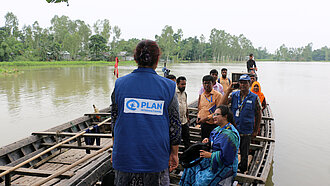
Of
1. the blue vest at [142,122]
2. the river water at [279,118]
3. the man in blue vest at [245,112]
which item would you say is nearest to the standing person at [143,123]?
the blue vest at [142,122]

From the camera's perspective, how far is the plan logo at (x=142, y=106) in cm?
145

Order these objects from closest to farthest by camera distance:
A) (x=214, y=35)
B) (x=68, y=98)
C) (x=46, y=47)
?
(x=68, y=98) < (x=46, y=47) < (x=214, y=35)

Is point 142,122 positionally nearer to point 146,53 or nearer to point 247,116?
point 146,53

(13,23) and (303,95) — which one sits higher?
(13,23)

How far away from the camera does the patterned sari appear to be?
7.07 feet

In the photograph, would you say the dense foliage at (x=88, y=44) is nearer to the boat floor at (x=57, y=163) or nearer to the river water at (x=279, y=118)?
the river water at (x=279, y=118)

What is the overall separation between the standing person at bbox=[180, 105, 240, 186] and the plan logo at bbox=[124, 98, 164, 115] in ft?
3.18

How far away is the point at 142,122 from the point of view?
1.46 metres

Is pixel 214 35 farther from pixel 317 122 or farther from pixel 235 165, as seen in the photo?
pixel 235 165

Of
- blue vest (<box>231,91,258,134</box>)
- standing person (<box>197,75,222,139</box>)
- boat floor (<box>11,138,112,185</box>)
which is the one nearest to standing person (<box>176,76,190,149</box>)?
standing person (<box>197,75,222,139</box>)

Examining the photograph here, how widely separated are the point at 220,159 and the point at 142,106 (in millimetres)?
1073

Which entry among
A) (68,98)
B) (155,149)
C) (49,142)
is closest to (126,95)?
Answer: (155,149)

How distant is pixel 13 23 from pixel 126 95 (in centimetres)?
6166

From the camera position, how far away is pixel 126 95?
4.84 ft
